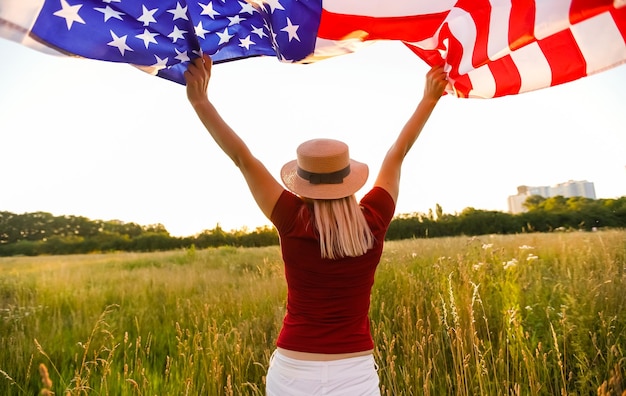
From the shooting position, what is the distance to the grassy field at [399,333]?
3.16m

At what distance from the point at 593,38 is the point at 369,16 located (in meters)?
1.32

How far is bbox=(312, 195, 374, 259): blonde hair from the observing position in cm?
169

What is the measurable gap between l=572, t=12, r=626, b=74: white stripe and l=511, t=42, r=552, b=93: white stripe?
0.22 metres

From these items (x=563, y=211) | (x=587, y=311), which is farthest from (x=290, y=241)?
(x=563, y=211)

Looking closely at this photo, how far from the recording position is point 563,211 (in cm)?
2995

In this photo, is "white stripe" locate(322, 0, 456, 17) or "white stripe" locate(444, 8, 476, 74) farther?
"white stripe" locate(322, 0, 456, 17)

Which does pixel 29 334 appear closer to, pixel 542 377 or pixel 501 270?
pixel 542 377

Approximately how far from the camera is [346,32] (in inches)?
114

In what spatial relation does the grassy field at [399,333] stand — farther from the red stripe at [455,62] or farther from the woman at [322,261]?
the red stripe at [455,62]

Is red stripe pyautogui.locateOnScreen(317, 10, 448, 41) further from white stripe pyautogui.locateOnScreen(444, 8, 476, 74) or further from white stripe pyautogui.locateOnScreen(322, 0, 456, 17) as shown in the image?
white stripe pyautogui.locateOnScreen(444, 8, 476, 74)

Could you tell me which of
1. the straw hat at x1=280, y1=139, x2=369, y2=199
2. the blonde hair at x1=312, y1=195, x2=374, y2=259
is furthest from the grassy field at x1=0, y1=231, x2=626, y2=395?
the straw hat at x1=280, y1=139, x2=369, y2=199

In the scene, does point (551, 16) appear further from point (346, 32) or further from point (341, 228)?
point (341, 228)

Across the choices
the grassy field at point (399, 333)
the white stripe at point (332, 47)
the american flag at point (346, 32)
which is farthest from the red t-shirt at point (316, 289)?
the white stripe at point (332, 47)

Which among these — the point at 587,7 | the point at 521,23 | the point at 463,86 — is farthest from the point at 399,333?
the point at 587,7
